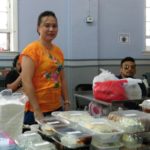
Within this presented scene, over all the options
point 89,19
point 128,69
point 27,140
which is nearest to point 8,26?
point 89,19

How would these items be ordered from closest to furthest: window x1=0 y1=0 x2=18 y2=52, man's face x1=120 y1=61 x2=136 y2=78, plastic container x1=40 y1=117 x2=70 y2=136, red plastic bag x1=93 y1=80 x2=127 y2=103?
1. plastic container x1=40 y1=117 x2=70 y2=136
2. red plastic bag x1=93 y1=80 x2=127 y2=103
3. man's face x1=120 y1=61 x2=136 y2=78
4. window x1=0 y1=0 x2=18 y2=52

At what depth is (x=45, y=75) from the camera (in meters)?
2.00

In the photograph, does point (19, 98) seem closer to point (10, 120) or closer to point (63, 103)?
point (10, 120)

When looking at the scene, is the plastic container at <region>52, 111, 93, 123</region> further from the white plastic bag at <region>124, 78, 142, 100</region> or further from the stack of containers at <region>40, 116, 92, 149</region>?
the white plastic bag at <region>124, 78, 142, 100</region>

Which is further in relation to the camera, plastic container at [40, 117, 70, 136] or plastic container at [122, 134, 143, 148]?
plastic container at [40, 117, 70, 136]

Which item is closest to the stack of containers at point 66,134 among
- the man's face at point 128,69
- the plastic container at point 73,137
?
the plastic container at point 73,137

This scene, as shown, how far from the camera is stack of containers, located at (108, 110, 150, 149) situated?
114 centimetres

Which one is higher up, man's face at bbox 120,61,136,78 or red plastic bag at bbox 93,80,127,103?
man's face at bbox 120,61,136,78

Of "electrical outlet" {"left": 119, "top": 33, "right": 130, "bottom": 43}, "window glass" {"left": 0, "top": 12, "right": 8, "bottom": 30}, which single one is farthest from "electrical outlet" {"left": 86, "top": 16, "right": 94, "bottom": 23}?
"window glass" {"left": 0, "top": 12, "right": 8, "bottom": 30}

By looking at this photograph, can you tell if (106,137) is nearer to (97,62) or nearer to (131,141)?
(131,141)

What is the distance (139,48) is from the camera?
4.71 metres

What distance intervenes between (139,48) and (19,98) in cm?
357

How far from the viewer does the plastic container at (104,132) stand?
1088 millimetres

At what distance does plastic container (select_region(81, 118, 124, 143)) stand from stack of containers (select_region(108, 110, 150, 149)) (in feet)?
0.10
